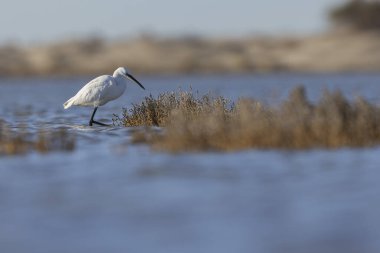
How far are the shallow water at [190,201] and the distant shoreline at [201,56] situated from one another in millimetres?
50357

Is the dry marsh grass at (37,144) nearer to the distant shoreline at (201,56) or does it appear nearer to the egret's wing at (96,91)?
the egret's wing at (96,91)

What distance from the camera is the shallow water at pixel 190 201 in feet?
29.8

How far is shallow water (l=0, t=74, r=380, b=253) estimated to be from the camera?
357 inches

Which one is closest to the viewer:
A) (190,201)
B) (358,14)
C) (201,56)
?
(190,201)

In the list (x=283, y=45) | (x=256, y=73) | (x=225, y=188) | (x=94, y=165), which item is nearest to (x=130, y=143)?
(x=94, y=165)

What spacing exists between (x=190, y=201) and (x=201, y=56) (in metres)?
59.3

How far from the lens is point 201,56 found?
69.8m

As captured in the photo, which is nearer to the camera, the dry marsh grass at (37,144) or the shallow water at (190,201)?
the shallow water at (190,201)

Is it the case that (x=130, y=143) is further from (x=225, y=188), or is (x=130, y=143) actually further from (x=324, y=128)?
(x=225, y=188)

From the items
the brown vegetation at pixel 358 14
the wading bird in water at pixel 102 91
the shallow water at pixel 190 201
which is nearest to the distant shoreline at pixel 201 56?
the brown vegetation at pixel 358 14

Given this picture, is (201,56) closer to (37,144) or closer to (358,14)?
(358,14)

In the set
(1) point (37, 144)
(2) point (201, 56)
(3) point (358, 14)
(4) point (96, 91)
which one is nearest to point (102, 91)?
(4) point (96, 91)

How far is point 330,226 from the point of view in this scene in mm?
9477

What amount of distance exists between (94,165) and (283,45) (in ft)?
190
